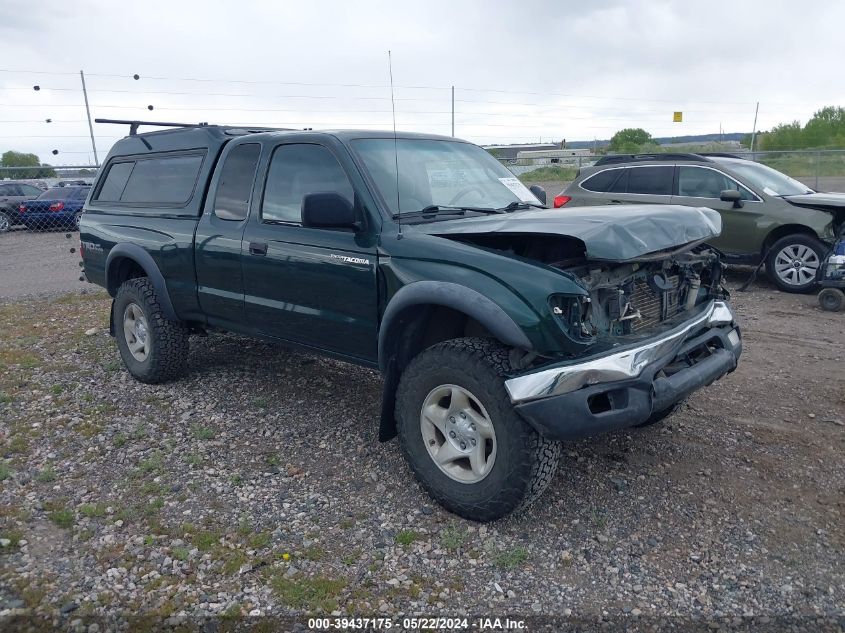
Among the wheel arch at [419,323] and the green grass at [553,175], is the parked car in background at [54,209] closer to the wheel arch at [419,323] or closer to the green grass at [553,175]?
the wheel arch at [419,323]

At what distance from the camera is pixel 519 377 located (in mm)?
3191

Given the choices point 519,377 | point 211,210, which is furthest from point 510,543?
point 211,210

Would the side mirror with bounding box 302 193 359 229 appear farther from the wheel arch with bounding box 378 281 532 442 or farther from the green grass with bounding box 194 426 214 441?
the green grass with bounding box 194 426 214 441

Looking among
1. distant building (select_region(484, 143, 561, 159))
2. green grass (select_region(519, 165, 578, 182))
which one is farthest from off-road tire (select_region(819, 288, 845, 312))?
green grass (select_region(519, 165, 578, 182))

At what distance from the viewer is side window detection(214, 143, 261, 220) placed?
475cm

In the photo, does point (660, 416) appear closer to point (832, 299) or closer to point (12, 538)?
point (12, 538)

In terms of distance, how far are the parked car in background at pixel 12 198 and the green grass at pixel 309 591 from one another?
18169mm

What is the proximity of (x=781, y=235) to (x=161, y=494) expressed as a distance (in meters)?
8.12

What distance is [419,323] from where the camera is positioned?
3775mm

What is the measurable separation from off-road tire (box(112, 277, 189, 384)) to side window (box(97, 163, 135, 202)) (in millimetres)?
920

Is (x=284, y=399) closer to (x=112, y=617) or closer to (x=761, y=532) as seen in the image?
(x=112, y=617)

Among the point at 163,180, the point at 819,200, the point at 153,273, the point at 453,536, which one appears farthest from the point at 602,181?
the point at 453,536

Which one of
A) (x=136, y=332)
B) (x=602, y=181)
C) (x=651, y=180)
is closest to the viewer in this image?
(x=136, y=332)

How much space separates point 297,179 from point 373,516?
7.09 ft
